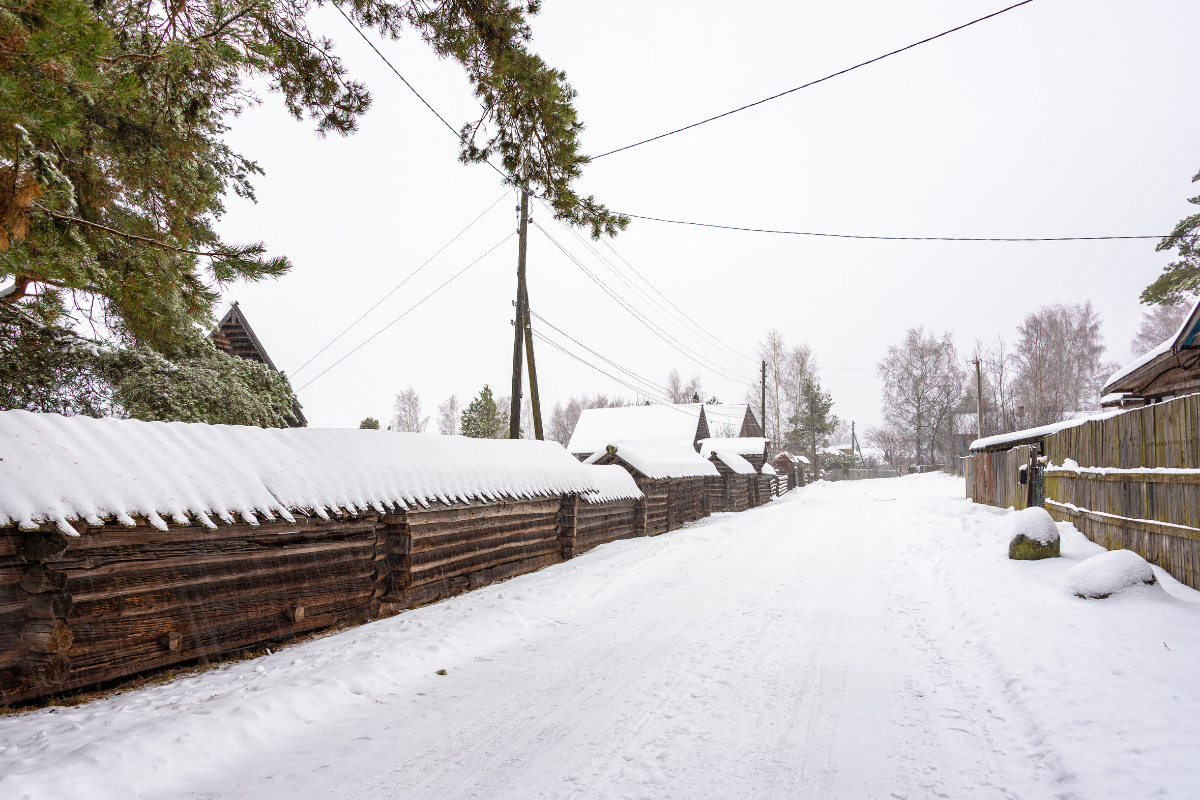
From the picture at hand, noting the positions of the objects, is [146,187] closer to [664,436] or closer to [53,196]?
[53,196]

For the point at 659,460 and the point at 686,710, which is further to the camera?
the point at 659,460

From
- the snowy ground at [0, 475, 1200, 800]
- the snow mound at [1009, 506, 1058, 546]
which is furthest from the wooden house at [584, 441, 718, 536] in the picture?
the snow mound at [1009, 506, 1058, 546]

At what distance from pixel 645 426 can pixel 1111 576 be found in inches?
1116

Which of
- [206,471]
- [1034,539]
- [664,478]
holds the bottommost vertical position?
[1034,539]

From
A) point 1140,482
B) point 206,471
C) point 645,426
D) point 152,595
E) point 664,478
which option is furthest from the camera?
point 645,426

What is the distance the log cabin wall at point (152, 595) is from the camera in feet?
16.7

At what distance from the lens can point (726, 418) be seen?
6025 centimetres

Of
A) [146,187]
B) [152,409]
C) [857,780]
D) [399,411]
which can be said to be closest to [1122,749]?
[857,780]

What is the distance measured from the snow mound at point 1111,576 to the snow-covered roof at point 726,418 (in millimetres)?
47659

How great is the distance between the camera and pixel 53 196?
4426mm

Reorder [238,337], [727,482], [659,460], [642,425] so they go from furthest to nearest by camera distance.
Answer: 1. [642,425]
2. [727,482]
3. [659,460]
4. [238,337]

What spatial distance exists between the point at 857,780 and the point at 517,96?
22.2 feet

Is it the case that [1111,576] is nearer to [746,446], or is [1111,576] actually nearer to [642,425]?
[642,425]

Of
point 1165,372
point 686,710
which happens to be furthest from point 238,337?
point 1165,372
